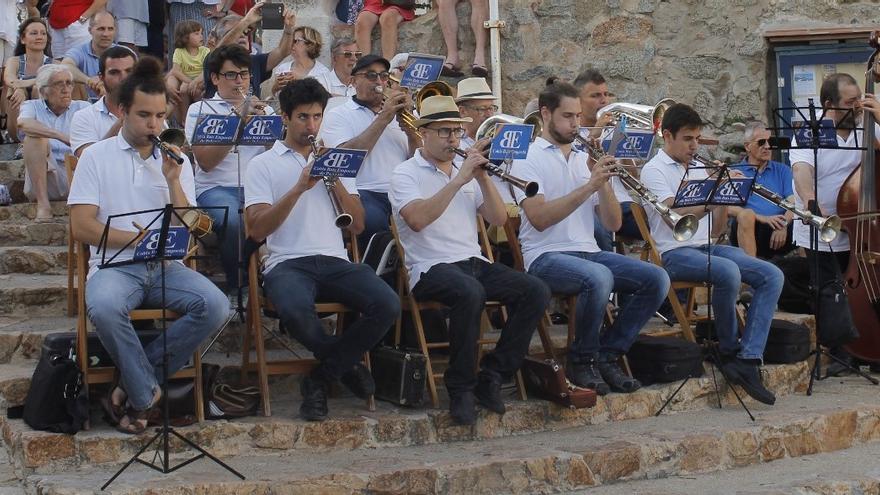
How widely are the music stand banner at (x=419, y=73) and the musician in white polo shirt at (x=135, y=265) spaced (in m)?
1.55

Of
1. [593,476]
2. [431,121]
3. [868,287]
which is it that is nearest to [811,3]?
[868,287]

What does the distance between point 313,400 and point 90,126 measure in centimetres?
240

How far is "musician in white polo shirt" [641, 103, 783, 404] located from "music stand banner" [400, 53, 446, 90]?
1342 millimetres

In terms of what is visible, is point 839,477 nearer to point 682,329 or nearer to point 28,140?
point 682,329

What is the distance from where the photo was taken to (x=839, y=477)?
6.52m

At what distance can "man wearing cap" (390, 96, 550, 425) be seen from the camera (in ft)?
21.6

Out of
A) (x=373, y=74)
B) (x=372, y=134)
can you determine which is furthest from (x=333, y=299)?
(x=373, y=74)

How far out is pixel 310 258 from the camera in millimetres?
6590

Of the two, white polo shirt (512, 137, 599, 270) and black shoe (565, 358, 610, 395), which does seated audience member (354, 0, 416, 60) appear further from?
black shoe (565, 358, 610, 395)

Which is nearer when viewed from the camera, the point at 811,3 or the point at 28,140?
the point at 28,140

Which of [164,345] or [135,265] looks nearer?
[164,345]

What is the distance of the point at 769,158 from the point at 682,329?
6.87 ft

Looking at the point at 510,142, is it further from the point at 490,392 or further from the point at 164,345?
the point at 164,345

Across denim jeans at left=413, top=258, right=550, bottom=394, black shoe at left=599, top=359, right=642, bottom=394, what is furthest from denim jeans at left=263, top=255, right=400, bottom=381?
black shoe at left=599, top=359, right=642, bottom=394
